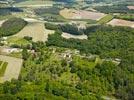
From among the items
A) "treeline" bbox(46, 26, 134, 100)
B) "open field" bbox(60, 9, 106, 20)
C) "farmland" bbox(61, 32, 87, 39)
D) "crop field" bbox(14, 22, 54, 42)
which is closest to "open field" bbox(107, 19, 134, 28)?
"treeline" bbox(46, 26, 134, 100)

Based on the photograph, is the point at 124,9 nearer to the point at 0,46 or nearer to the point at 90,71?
the point at 0,46

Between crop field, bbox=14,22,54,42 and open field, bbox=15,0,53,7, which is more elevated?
crop field, bbox=14,22,54,42

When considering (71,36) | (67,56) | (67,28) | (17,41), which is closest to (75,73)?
(67,56)

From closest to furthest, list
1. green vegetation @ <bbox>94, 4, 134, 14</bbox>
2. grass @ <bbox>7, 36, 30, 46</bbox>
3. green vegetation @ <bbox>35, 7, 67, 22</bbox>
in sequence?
A: grass @ <bbox>7, 36, 30, 46</bbox> → green vegetation @ <bbox>35, 7, 67, 22</bbox> → green vegetation @ <bbox>94, 4, 134, 14</bbox>

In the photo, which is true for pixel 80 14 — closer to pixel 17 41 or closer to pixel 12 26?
pixel 12 26

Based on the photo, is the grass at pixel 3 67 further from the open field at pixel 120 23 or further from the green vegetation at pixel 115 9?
the green vegetation at pixel 115 9

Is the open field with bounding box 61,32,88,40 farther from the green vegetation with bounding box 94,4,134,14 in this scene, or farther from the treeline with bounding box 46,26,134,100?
the green vegetation with bounding box 94,4,134,14

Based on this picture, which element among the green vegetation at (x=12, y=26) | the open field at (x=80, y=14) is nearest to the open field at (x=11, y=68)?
the green vegetation at (x=12, y=26)
